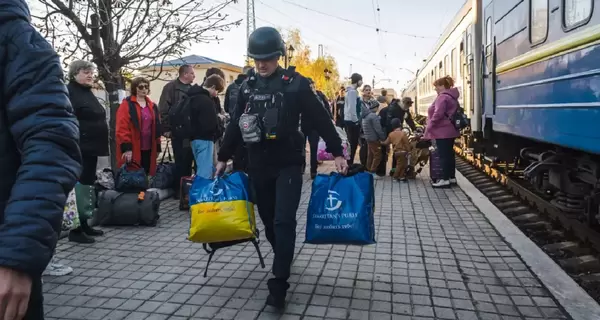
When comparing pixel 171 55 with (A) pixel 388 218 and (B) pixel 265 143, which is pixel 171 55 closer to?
(A) pixel 388 218

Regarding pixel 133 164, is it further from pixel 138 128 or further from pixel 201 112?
pixel 201 112

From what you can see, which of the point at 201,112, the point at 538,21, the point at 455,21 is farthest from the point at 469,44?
the point at 201,112

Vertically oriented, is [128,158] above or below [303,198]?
above

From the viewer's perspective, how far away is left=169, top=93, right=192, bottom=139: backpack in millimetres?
7246

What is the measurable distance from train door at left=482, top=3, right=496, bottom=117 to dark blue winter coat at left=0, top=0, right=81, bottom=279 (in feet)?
26.5

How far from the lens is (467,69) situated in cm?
1197

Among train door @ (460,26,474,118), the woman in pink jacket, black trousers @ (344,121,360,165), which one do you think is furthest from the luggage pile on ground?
train door @ (460,26,474,118)

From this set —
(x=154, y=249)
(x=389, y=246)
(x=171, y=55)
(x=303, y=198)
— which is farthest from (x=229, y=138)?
(x=171, y=55)

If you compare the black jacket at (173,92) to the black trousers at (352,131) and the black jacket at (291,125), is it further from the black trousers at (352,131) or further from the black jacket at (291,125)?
the black jacket at (291,125)

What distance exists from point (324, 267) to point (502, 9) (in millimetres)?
5435

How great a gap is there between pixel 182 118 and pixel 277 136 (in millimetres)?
3743

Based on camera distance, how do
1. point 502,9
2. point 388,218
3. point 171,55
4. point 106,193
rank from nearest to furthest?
point 106,193
point 388,218
point 502,9
point 171,55

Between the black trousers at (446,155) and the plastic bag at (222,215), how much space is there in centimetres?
592

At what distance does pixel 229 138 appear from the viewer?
14.2 ft
